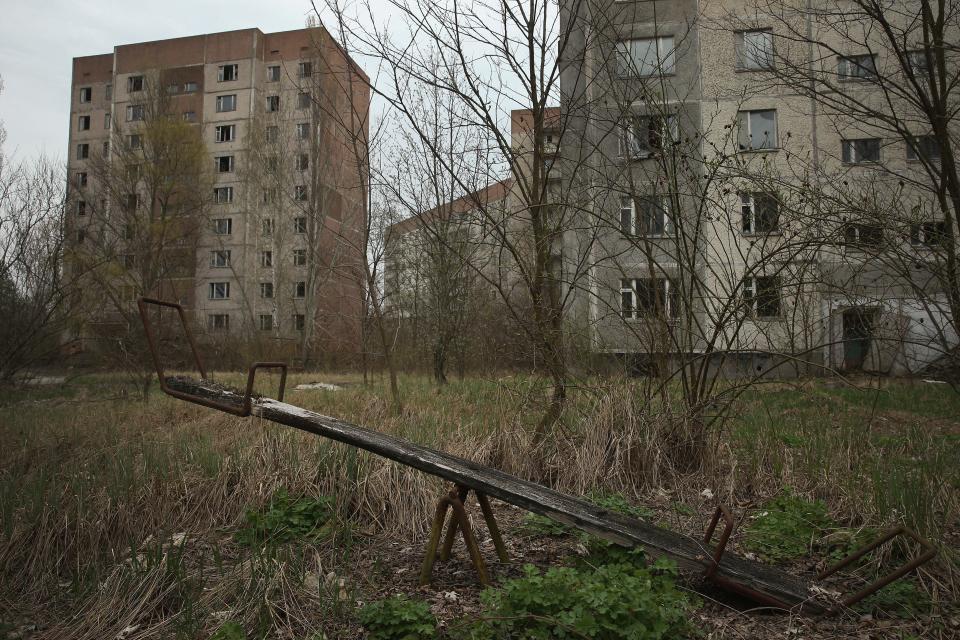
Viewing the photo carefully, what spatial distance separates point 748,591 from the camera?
2811 millimetres

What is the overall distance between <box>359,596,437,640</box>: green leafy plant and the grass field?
201mm

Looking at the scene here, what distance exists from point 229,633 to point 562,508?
4.91 ft

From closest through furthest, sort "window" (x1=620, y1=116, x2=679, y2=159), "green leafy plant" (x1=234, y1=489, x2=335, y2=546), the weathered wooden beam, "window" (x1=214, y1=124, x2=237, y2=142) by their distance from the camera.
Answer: the weathered wooden beam < "green leafy plant" (x1=234, y1=489, x2=335, y2=546) < "window" (x1=620, y1=116, x2=679, y2=159) < "window" (x1=214, y1=124, x2=237, y2=142)

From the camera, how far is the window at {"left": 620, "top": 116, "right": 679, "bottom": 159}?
4.84 meters

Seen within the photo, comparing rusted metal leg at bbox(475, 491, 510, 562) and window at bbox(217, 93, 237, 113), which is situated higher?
window at bbox(217, 93, 237, 113)

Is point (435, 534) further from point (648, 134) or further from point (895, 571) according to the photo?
point (648, 134)

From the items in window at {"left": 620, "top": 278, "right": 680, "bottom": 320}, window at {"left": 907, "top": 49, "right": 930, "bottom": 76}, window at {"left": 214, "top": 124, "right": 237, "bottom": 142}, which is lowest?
window at {"left": 620, "top": 278, "right": 680, "bottom": 320}

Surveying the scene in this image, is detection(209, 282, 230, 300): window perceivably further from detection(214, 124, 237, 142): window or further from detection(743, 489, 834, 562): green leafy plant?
detection(743, 489, 834, 562): green leafy plant

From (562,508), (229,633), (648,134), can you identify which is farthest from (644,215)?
(229,633)

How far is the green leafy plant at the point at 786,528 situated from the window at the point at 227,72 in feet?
133

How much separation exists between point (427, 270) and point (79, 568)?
11.4m

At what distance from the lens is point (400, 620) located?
262 cm

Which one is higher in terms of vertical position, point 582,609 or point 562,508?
point 562,508

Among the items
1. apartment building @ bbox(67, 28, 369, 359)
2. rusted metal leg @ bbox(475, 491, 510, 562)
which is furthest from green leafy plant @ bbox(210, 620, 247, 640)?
apartment building @ bbox(67, 28, 369, 359)
